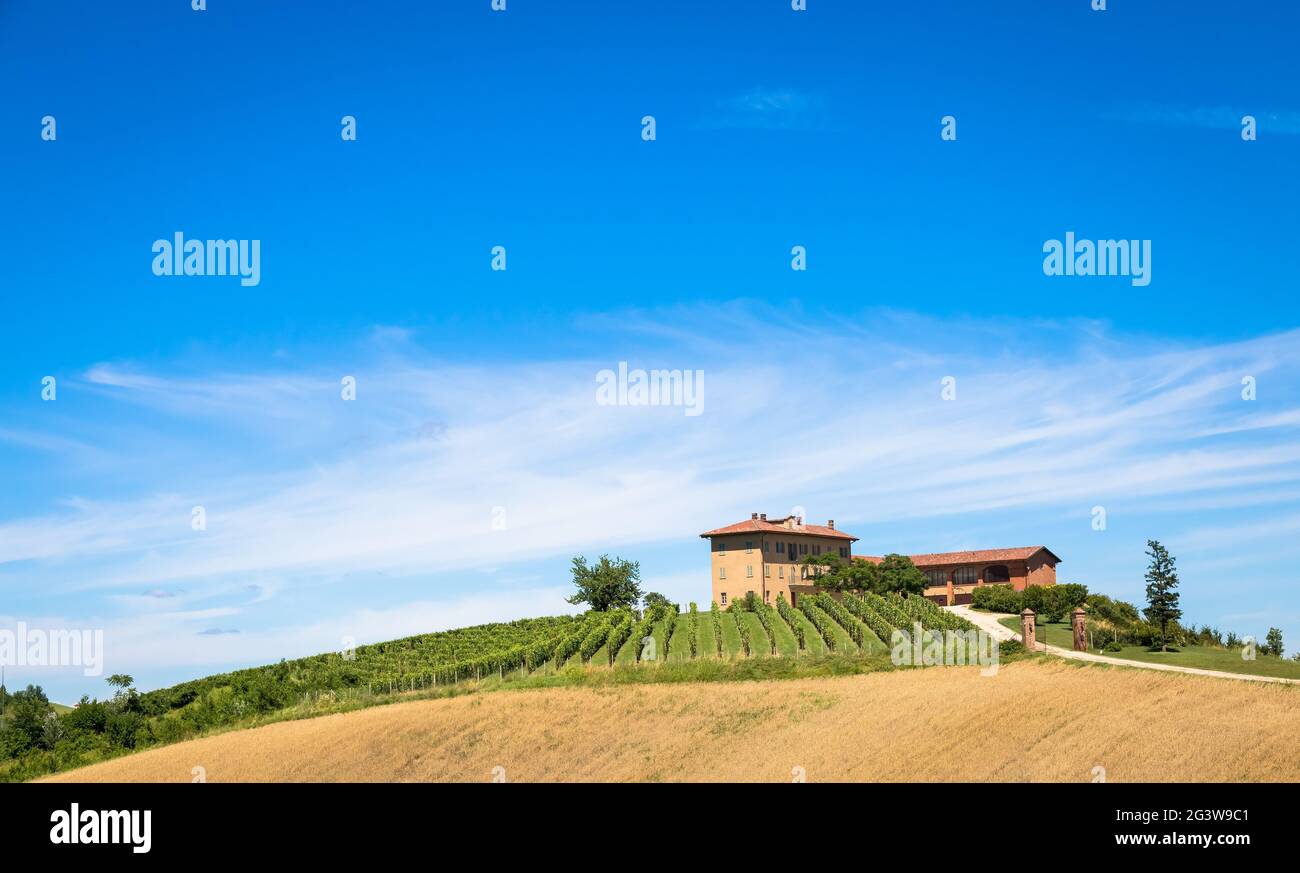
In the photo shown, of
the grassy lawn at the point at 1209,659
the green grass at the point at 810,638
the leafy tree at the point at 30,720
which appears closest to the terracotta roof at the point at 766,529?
the green grass at the point at 810,638

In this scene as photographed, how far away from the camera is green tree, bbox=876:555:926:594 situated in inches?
3425

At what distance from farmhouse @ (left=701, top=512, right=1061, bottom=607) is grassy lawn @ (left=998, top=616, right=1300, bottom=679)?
36.0m

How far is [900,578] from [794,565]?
12.6m

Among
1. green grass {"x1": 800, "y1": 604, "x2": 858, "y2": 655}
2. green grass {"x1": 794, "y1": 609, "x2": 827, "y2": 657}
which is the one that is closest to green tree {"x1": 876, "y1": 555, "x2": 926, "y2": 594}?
green grass {"x1": 794, "y1": 609, "x2": 827, "y2": 657}

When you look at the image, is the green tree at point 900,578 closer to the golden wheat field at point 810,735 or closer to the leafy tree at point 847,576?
the leafy tree at point 847,576

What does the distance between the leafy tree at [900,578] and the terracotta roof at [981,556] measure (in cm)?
559

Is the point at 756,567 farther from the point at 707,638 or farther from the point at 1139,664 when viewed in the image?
the point at 1139,664

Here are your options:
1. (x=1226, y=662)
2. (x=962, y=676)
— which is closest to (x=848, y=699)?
(x=962, y=676)

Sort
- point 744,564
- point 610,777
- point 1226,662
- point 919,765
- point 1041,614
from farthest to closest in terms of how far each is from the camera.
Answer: point 744,564 → point 1041,614 → point 1226,662 → point 610,777 → point 919,765

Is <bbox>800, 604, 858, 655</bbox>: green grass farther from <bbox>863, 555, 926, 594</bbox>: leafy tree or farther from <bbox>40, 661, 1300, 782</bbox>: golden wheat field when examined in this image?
<bbox>863, 555, 926, 594</bbox>: leafy tree

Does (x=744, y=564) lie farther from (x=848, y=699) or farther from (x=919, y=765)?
(x=919, y=765)

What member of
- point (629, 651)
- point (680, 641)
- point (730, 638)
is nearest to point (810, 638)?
point (730, 638)
